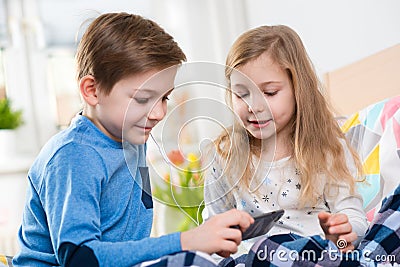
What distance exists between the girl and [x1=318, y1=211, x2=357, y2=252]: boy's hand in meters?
0.08

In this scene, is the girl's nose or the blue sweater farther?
the girl's nose

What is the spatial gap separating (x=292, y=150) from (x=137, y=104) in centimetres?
43

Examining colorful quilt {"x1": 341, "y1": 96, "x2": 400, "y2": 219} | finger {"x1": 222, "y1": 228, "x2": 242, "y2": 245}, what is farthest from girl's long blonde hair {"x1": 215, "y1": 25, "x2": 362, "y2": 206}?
finger {"x1": 222, "y1": 228, "x2": 242, "y2": 245}

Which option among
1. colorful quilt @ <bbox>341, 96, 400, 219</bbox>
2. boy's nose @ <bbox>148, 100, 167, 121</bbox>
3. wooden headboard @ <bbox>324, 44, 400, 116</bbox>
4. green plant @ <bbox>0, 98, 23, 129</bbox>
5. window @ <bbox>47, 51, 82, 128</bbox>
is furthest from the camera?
window @ <bbox>47, 51, 82, 128</bbox>

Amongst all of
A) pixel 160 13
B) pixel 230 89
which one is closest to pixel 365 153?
pixel 230 89

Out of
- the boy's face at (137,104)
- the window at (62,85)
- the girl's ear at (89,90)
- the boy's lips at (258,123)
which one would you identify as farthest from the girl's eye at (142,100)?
the window at (62,85)

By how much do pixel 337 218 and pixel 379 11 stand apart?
0.98 metres

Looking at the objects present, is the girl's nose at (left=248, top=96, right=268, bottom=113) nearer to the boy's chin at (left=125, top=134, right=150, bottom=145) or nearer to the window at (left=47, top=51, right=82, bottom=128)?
the boy's chin at (left=125, top=134, right=150, bottom=145)

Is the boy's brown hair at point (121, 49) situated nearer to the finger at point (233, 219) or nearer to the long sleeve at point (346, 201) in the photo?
the finger at point (233, 219)

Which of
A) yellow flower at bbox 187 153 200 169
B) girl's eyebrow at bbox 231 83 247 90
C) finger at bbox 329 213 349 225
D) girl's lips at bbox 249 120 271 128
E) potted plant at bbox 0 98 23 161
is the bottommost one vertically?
potted plant at bbox 0 98 23 161

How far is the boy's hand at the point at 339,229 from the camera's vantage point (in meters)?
1.05

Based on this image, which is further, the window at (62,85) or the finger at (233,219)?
the window at (62,85)

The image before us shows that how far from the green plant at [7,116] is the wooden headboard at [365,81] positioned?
4.64 ft

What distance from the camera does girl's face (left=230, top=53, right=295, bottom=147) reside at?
1061mm
